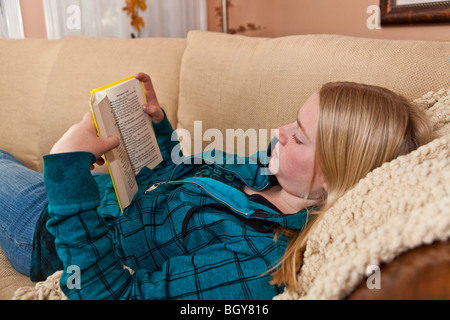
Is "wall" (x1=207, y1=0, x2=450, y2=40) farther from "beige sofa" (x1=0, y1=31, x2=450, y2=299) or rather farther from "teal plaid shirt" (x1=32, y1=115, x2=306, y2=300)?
"teal plaid shirt" (x1=32, y1=115, x2=306, y2=300)

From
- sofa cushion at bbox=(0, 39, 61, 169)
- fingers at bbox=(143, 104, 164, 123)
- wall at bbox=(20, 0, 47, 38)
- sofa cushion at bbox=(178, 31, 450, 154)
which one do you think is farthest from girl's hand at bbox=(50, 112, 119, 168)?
wall at bbox=(20, 0, 47, 38)

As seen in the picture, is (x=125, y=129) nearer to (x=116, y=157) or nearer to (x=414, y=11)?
(x=116, y=157)

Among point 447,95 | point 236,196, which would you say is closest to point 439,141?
point 447,95

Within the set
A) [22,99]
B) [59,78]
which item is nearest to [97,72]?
[59,78]

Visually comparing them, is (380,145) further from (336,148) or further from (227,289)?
(227,289)

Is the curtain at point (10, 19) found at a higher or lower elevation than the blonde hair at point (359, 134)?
higher

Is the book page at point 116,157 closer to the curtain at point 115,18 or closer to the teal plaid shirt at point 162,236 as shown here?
the teal plaid shirt at point 162,236

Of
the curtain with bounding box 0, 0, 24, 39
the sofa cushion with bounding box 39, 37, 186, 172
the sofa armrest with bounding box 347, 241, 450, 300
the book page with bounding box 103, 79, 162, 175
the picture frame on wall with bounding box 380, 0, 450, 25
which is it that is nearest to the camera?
the sofa armrest with bounding box 347, 241, 450, 300

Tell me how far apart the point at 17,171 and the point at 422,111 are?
1165 mm

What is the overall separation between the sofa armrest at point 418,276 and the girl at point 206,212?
195mm

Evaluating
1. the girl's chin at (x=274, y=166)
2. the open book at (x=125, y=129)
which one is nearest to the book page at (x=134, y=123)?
the open book at (x=125, y=129)

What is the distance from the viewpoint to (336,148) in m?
0.81

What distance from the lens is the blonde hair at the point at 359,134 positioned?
0.79 metres

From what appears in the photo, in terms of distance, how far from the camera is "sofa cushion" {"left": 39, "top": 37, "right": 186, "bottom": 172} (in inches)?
55.6
